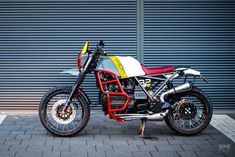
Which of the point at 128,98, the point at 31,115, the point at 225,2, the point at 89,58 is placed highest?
the point at 225,2

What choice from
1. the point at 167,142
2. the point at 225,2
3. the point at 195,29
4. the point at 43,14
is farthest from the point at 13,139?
the point at 225,2

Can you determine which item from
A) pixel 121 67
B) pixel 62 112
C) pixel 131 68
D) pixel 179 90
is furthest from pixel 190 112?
pixel 62 112

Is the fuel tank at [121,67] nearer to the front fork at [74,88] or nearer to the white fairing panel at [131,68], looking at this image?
the white fairing panel at [131,68]

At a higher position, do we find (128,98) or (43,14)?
(43,14)

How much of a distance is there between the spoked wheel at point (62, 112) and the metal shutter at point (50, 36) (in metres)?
1.86

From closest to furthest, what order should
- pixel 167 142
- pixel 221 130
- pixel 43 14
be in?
pixel 167 142 < pixel 221 130 < pixel 43 14

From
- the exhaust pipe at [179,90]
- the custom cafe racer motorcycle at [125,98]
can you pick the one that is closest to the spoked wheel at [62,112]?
the custom cafe racer motorcycle at [125,98]

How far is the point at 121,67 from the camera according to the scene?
330 inches

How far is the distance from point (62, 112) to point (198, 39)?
3.33 metres

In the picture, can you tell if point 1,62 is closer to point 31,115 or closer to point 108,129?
point 31,115

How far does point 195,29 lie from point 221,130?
229 cm

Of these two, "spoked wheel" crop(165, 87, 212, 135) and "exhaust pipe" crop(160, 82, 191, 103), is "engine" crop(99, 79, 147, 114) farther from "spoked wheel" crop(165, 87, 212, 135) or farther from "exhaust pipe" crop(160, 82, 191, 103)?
"spoked wheel" crop(165, 87, 212, 135)

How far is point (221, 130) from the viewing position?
29.6 feet

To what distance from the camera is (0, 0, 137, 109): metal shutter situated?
10289 mm
